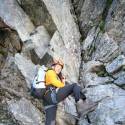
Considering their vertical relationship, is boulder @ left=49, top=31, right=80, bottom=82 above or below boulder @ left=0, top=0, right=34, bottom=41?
below

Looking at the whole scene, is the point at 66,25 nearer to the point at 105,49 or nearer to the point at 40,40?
the point at 40,40

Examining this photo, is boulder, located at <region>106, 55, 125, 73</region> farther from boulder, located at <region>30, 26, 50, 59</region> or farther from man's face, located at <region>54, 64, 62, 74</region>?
boulder, located at <region>30, 26, 50, 59</region>

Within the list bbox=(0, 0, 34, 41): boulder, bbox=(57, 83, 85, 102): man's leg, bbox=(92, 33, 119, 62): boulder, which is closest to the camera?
bbox=(57, 83, 85, 102): man's leg

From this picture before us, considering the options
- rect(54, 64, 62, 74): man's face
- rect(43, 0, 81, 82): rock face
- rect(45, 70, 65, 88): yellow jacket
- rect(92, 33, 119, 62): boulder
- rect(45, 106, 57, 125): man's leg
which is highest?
→ rect(43, 0, 81, 82): rock face

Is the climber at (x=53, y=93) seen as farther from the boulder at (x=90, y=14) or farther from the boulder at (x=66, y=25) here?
the boulder at (x=90, y=14)

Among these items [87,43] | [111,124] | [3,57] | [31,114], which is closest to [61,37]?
[87,43]

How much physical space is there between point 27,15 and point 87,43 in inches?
130

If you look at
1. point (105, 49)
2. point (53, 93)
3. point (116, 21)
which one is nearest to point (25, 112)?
point (53, 93)

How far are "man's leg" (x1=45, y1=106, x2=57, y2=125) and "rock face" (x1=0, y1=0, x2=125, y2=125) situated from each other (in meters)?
0.72

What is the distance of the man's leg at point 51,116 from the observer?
47.2ft

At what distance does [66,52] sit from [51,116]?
4186 millimetres

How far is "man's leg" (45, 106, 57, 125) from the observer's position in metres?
14.4

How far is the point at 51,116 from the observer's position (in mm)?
14438

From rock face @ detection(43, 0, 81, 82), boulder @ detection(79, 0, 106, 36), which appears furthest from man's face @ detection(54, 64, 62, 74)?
boulder @ detection(79, 0, 106, 36)
